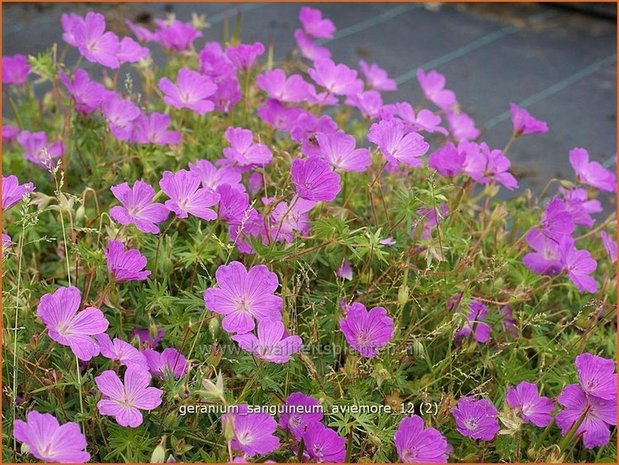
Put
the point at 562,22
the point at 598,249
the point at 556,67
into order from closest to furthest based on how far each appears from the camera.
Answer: the point at 598,249 < the point at 556,67 < the point at 562,22

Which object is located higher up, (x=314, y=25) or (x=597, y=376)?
(x=314, y=25)

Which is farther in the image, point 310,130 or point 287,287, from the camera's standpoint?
point 310,130

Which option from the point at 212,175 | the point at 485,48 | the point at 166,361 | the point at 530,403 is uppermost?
the point at 212,175

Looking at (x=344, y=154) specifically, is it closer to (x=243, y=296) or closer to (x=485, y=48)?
(x=243, y=296)

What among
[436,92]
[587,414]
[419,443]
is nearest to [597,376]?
[587,414]

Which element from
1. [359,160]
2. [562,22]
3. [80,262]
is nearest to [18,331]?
[80,262]

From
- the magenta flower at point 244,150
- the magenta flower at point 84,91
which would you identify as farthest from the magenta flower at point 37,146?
the magenta flower at point 244,150

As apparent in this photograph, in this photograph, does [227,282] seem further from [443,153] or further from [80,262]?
[443,153]
